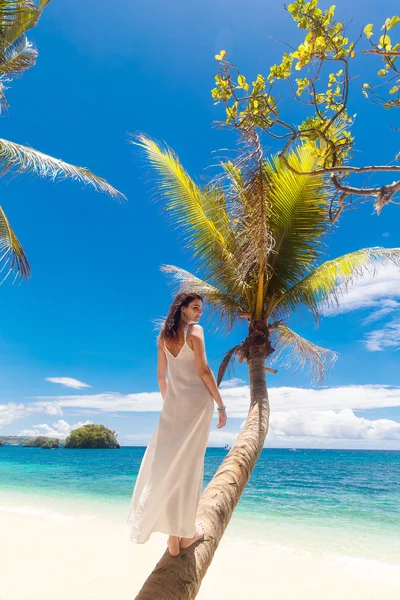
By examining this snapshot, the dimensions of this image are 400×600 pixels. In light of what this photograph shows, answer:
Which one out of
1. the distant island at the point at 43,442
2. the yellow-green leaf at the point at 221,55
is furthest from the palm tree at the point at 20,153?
the distant island at the point at 43,442

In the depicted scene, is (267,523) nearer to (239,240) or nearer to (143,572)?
(143,572)

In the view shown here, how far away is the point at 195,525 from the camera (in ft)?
8.99

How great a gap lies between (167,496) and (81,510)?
1583 centimetres

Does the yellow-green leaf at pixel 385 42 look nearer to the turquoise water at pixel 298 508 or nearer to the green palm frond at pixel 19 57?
the green palm frond at pixel 19 57

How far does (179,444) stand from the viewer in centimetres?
280

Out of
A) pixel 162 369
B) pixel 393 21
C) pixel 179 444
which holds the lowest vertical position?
pixel 179 444

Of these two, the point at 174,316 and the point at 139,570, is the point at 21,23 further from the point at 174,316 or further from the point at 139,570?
the point at 139,570

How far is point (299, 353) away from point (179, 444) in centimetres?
603

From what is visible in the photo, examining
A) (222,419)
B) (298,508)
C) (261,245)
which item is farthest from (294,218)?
(298,508)

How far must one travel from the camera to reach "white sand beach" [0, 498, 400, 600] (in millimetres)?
7477

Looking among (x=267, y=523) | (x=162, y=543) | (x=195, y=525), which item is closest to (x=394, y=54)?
(x=195, y=525)

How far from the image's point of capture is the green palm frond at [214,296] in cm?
738

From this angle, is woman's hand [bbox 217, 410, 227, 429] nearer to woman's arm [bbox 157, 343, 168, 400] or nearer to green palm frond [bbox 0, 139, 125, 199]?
woman's arm [bbox 157, 343, 168, 400]

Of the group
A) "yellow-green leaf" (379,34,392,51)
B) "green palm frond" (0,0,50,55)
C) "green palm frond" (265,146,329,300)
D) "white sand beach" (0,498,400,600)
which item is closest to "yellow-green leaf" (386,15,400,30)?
"yellow-green leaf" (379,34,392,51)
